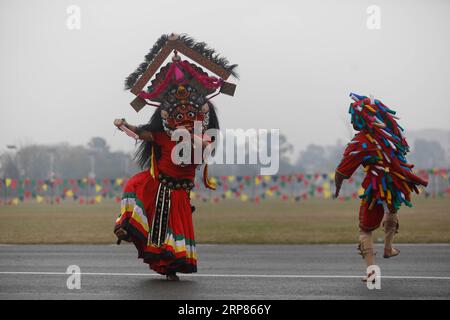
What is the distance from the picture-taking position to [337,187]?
9.69m

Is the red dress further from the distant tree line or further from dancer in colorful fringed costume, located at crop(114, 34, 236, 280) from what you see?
the distant tree line

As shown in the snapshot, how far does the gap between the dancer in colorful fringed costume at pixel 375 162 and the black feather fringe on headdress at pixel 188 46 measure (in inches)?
69.1

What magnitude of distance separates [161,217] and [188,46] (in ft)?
7.10

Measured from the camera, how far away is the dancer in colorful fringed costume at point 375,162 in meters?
9.76

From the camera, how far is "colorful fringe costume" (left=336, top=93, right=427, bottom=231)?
32.0 ft

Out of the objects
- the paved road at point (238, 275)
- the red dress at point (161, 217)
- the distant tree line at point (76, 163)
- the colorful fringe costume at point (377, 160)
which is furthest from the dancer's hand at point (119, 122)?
the distant tree line at point (76, 163)

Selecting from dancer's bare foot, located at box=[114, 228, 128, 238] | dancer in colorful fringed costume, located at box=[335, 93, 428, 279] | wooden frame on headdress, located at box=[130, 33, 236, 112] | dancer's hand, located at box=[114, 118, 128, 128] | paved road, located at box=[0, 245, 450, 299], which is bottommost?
paved road, located at box=[0, 245, 450, 299]

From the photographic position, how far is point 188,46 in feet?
34.9

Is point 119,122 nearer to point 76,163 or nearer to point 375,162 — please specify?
point 375,162

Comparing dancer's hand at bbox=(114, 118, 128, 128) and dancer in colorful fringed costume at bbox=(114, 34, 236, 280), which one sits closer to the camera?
dancer's hand at bbox=(114, 118, 128, 128)

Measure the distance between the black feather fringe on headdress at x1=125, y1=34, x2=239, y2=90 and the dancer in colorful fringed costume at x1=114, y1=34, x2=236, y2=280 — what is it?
0.04 feet

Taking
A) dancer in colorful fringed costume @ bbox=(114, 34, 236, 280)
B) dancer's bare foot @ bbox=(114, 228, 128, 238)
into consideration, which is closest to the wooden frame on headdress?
dancer in colorful fringed costume @ bbox=(114, 34, 236, 280)
